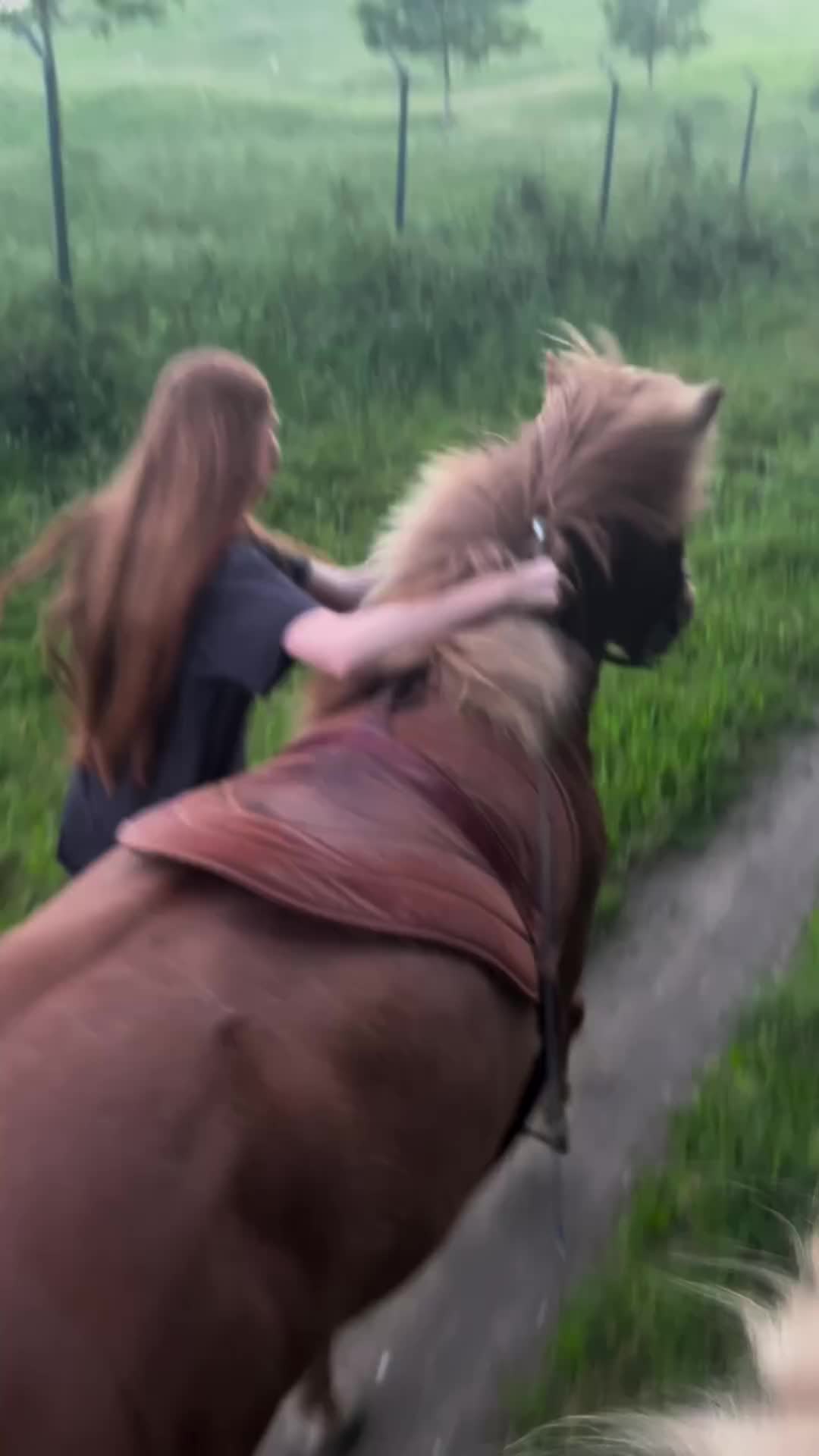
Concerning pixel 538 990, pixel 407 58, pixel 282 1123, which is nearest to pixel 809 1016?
pixel 538 990

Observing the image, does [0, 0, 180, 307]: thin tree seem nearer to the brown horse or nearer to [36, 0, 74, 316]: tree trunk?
[36, 0, 74, 316]: tree trunk

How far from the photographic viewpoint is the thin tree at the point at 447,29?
11.6 ft

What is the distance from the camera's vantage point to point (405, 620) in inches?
52.7

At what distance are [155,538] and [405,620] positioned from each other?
300 mm

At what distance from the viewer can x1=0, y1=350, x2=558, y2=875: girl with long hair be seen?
Result: 1356mm

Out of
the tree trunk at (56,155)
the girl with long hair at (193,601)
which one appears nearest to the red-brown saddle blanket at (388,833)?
the girl with long hair at (193,601)

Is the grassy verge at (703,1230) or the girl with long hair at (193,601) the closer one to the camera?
the girl with long hair at (193,601)

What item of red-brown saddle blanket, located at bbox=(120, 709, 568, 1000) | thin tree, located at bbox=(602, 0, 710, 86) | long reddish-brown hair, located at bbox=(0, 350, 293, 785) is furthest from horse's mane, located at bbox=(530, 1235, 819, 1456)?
thin tree, located at bbox=(602, 0, 710, 86)

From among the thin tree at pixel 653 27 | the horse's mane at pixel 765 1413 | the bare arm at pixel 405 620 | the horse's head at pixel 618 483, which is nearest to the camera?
the horse's mane at pixel 765 1413

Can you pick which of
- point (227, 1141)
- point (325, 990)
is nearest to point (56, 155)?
point (325, 990)

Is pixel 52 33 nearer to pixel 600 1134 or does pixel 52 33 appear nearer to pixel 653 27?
pixel 653 27

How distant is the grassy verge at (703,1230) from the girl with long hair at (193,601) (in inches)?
32.1

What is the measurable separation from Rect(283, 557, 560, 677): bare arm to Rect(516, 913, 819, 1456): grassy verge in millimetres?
771

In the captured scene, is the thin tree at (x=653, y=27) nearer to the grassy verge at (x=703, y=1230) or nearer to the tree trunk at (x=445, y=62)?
the tree trunk at (x=445, y=62)
